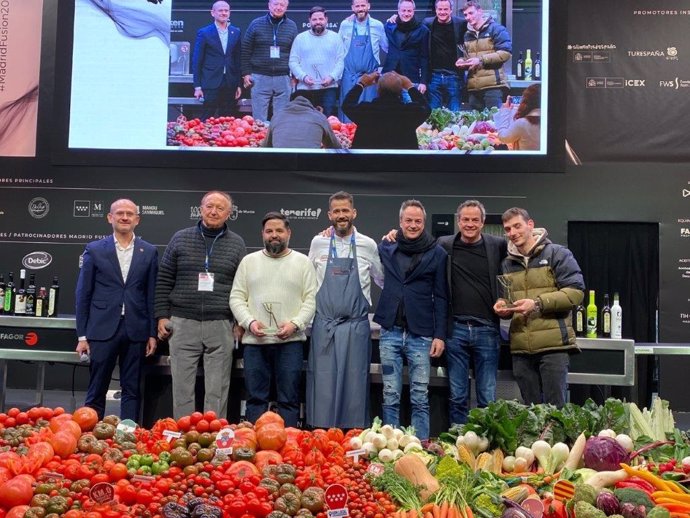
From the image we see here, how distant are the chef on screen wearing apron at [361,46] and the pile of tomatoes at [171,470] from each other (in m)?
4.59

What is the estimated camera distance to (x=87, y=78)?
7.26m

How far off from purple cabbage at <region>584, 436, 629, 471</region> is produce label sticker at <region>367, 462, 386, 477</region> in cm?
77

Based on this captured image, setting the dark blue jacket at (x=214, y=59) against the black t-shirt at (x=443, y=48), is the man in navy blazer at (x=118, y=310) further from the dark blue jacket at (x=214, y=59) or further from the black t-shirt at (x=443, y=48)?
the black t-shirt at (x=443, y=48)

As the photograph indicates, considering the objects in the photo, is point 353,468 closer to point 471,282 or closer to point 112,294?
point 471,282

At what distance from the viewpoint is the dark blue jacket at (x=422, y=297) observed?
453cm

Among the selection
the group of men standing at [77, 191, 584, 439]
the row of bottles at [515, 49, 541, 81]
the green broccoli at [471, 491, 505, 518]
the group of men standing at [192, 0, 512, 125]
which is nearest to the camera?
the green broccoli at [471, 491, 505, 518]

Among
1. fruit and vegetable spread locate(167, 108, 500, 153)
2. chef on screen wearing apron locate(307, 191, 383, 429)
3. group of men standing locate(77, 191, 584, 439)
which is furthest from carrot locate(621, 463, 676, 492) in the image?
fruit and vegetable spread locate(167, 108, 500, 153)

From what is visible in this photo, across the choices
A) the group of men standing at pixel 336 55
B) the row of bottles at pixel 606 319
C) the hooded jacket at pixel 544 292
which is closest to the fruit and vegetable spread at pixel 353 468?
the hooded jacket at pixel 544 292

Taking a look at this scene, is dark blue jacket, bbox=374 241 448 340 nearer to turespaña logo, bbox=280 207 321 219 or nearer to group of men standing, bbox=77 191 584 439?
group of men standing, bbox=77 191 584 439

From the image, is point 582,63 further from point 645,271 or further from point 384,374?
point 384,374

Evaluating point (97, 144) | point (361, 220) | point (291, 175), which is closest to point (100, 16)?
point (97, 144)

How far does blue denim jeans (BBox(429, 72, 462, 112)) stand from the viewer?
6.92 metres

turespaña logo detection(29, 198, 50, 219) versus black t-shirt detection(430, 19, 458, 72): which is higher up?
black t-shirt detection(430, 19, 458, 72)

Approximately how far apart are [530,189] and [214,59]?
10.7 feet
